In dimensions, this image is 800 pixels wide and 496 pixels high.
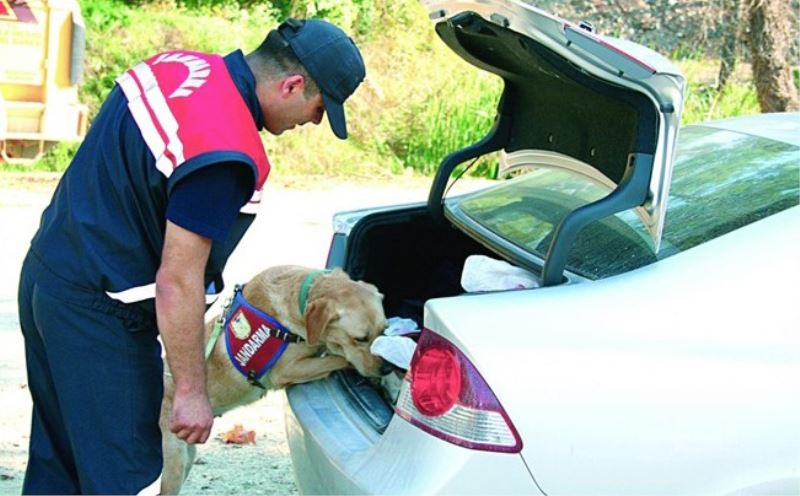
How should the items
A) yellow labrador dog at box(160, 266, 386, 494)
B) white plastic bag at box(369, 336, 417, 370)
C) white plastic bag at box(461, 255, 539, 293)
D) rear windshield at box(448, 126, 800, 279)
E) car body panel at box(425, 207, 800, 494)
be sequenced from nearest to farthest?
car body panel at box(425, 207, 800, 494) < rear windshield at box(448, 126, 800, 279) < white plastic bag at box(461, 255, 539, 293) < white plastic bag at box(369, 336, 417, 370) < yellow labrador dog at box(160, 266, 386, 494)

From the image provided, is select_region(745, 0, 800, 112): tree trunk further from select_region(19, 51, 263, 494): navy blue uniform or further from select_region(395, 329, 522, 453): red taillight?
select_region(395, 329, 522, 453): red taillight

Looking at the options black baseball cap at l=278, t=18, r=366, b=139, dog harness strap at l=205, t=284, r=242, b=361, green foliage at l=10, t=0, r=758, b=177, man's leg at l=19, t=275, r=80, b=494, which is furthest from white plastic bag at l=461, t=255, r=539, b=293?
green foliage at l=10, t=0, r=758, b=177

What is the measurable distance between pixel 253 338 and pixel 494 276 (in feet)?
3.55

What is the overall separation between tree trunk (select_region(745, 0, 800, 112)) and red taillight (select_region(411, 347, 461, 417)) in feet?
31.7

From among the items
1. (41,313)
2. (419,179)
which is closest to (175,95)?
(41,313)

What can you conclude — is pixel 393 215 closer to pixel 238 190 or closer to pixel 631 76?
pixel 238 190

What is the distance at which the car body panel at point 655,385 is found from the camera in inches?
100

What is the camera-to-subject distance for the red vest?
284 cm

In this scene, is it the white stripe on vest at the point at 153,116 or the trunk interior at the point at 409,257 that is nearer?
the white stripe on vest at the point at 153,116

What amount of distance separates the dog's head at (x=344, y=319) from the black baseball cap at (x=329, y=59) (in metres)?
0.87

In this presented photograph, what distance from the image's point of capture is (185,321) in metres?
2.92

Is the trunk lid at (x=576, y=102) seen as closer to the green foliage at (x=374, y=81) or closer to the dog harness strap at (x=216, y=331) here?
the dog harness strap at (x=216, y=331)

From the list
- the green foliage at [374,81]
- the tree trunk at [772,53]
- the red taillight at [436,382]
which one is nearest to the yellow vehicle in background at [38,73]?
the green foliage at [374,81]

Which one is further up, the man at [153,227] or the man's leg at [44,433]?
the man at [153,227]
